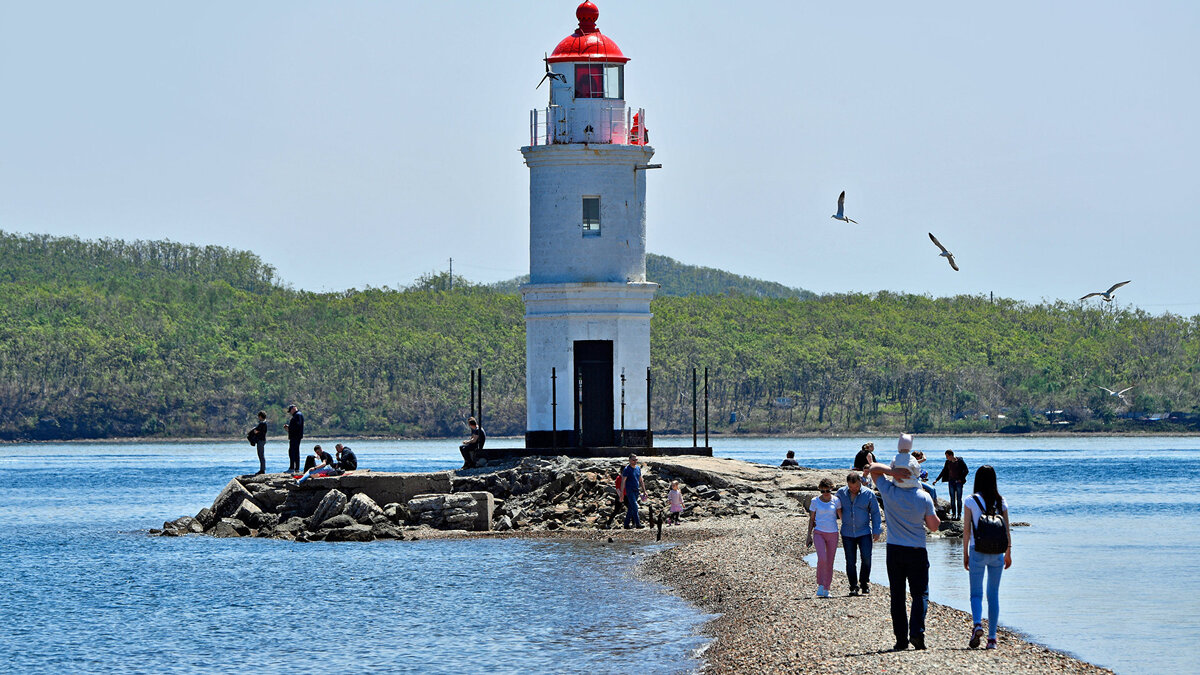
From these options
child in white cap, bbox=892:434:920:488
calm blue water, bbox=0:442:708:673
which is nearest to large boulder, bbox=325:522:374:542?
calm blue water, bbox=0:442:708:673

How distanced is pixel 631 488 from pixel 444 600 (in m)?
6.33

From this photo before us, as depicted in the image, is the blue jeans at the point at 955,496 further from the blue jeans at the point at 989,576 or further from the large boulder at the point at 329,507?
the blue jeans at the point at 989,576

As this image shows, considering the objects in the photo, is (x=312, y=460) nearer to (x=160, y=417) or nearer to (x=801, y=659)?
(x=801, y=659)

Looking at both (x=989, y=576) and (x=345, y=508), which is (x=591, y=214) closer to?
(x=345, y=508)

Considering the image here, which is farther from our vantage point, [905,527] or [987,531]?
[905,527]

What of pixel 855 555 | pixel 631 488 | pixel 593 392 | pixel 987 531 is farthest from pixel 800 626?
pixel 593 392

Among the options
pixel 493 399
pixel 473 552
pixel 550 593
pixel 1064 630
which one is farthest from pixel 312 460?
pixel 493 399

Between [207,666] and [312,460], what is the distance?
1362 centimetres

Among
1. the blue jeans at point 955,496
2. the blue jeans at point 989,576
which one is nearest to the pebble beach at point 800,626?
the blue jeans at point 989,576

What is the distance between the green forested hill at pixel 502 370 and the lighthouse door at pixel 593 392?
86.0m

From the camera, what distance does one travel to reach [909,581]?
13836mm

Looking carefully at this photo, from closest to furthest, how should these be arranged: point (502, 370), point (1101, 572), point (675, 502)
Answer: point (1101, 572)
point (675, 502)
point (502, 370)

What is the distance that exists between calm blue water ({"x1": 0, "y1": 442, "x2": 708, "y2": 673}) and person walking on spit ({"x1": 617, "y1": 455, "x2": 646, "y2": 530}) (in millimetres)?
1354

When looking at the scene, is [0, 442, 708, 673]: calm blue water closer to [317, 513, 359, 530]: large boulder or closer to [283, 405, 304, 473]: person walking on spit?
[317, 513, 359, 530]: large boulder
